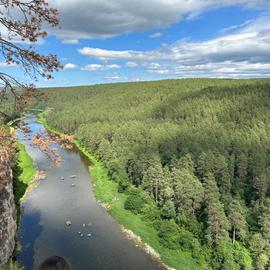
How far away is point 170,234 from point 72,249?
52.7ft

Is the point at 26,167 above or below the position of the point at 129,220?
above

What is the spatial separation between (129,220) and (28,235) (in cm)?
1848

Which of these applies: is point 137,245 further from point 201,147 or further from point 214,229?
point 201,147

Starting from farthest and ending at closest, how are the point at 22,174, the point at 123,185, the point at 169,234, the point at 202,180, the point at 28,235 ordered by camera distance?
the point at 22,174 < the point at 123,185 < the point at 202,180 < the point at 169,234 < the point at 28,235

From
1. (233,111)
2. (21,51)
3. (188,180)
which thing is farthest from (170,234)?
(233,111)

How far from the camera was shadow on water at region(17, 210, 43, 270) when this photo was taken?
160 ft

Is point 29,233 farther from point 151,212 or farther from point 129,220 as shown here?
point 151,212

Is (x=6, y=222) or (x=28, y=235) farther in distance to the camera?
(x=28, y=235)

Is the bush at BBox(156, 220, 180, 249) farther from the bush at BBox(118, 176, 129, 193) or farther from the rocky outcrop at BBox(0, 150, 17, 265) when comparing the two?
the rocky outcrop at BBox(0, 150, 17, 265)

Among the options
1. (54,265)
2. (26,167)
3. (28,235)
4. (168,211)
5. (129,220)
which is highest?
(54,265)

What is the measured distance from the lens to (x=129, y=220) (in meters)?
64.7

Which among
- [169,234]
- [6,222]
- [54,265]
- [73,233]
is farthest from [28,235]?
[54,265]

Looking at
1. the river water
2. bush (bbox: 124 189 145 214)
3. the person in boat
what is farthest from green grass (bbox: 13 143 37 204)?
the person in boat

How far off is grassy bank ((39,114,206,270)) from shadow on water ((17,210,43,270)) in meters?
14.5
